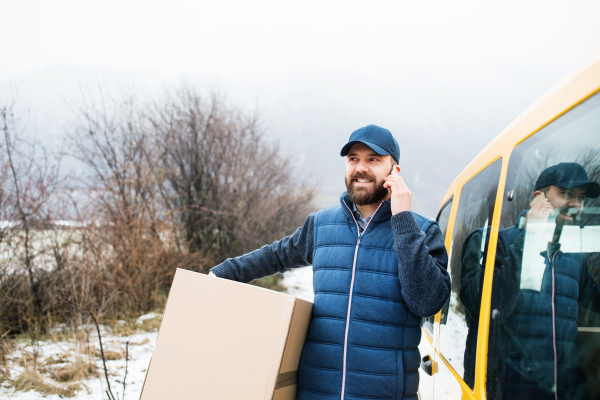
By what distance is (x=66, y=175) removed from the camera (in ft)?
19.4

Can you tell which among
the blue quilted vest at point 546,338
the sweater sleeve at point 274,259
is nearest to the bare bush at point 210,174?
the sweater sleeve at point 274,259

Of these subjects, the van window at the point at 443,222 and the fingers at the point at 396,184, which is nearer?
the fingers at the point at 396,184

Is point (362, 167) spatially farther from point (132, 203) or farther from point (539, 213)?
point (132, 203)

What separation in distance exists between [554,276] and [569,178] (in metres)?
0.26

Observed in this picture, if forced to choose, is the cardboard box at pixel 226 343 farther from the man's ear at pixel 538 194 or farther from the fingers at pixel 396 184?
the man's ear at pixel 538 194

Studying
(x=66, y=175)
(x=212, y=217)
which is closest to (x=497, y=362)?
(x=66, y=175)

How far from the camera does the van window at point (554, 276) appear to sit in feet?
3.33

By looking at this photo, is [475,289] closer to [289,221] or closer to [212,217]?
[212,217]

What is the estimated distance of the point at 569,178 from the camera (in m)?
1.10

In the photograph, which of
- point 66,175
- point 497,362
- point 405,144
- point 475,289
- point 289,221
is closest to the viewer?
point 497,362

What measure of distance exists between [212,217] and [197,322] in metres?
7.45

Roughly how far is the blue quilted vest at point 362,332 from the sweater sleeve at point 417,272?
0.33 ft

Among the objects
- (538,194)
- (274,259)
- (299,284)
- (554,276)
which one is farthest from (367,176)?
(299,284)

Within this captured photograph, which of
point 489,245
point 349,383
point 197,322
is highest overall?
point 489,245
